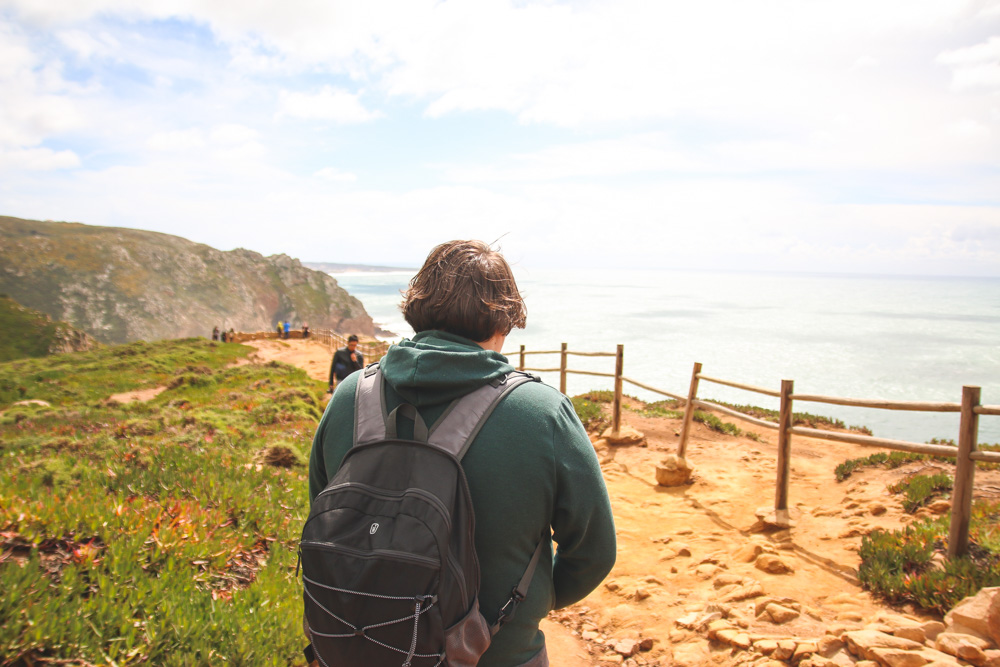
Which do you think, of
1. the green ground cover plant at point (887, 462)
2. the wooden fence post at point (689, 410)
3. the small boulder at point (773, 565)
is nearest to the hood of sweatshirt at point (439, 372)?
the small boulder at point (773, 565)

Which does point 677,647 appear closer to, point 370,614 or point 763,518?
point 763,518

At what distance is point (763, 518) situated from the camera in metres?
5.31

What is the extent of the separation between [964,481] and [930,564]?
2.16 feet

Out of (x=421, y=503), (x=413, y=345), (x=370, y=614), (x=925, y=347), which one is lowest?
(x=925, y=347)

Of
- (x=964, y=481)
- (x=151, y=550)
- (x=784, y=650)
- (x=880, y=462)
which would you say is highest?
(x=964, y=481)

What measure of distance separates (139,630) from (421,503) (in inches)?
84.7

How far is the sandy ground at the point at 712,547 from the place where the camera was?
342cm

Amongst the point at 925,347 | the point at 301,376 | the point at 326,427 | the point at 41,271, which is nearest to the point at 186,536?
the point at 326,427

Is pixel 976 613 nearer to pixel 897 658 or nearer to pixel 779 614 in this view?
pixel 897 658

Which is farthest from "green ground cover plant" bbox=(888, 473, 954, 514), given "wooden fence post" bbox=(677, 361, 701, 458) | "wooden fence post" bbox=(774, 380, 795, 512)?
"wooden fence post" bbox=(677, 361, 701, 458)

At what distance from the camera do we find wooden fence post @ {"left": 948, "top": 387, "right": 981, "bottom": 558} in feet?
12.3

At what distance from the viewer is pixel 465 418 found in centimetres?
120

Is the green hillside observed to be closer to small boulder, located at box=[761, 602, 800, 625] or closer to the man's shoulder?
small boulder, located at box=[761, 602, 800, 625]

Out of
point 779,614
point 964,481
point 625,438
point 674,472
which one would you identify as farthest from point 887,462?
point 779,614
